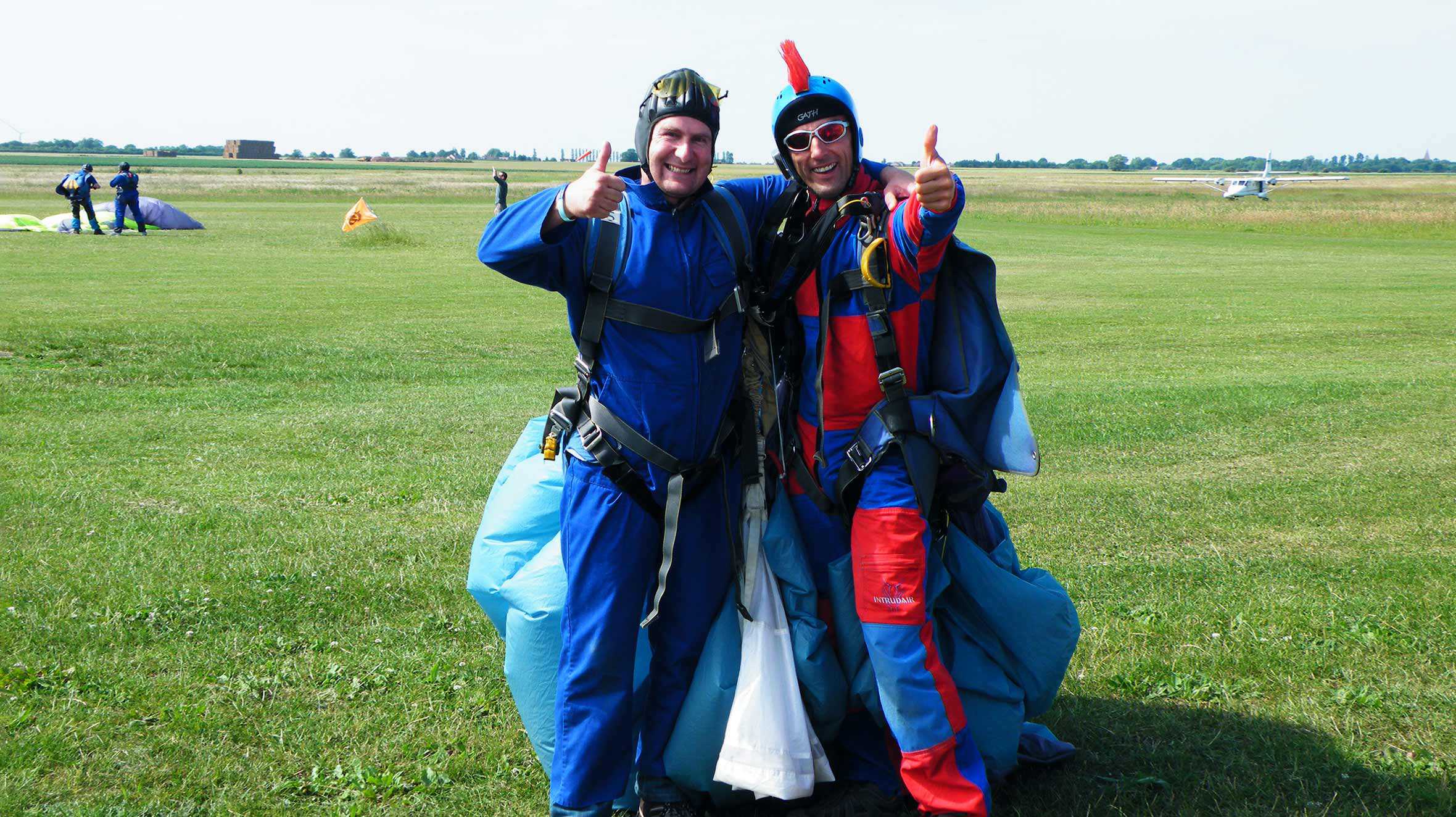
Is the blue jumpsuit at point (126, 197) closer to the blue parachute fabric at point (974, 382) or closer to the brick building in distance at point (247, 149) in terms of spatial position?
the blue parachute fabric at point (974, 382)

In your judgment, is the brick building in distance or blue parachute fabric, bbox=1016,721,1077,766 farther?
the brick building in distance

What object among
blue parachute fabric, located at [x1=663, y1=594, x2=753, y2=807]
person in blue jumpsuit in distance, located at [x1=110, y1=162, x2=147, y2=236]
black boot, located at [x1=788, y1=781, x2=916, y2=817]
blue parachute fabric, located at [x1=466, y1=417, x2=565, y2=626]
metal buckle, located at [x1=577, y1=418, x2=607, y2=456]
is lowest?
black boot, located at [x1=788, y1=781, x2=916, y2=817]

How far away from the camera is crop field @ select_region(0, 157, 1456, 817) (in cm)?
365

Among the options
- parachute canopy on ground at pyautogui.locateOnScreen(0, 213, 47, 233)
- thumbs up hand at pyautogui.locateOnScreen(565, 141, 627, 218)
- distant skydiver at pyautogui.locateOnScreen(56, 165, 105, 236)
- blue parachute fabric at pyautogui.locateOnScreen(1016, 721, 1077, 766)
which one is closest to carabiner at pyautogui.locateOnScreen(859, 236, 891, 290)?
thumbs up hand at pyautogui.locateOnScreen(565, 141, 627, 218)

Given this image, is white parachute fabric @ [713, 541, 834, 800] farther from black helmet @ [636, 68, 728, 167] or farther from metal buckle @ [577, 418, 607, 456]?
black helmet @ [636, 68, 728, 167]

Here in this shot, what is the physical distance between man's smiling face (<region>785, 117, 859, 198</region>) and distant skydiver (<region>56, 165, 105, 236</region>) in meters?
29.2

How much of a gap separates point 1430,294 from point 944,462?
62.1 feet

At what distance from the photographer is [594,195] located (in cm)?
294

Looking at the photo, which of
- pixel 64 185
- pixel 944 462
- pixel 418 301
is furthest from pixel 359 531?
pixel 64 185

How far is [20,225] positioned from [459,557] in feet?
92.3

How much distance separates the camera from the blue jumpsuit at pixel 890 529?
3137 mm

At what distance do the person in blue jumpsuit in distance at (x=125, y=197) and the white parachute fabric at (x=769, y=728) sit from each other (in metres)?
29.7

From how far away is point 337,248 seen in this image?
26.5 m

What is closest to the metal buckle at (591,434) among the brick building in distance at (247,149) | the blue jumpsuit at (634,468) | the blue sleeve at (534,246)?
the blue jumpsuit at (634,468)
